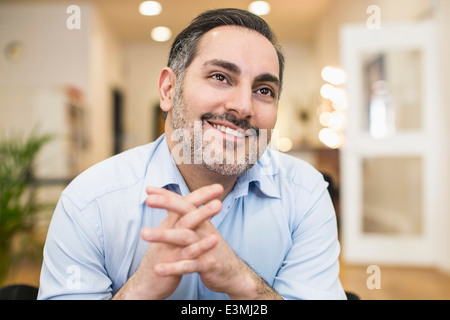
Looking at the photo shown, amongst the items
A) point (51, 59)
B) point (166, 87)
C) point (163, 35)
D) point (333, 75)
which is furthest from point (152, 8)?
point (333, 75)

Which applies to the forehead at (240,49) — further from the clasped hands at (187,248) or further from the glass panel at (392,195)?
the glass panel at (392,195)

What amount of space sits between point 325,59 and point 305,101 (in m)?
0.47

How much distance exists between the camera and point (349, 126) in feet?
8.34

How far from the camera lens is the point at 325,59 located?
4137 millimetres

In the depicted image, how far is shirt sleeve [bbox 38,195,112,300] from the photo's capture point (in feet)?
2.00

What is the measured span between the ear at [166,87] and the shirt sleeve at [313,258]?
0.29m

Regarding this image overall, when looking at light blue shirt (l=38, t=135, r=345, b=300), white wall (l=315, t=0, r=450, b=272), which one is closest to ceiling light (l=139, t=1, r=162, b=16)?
light blue shirt (l=38, t=135, r=345, b=300)

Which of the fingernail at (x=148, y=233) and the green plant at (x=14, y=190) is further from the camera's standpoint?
the green plant at (x=14, y=190)

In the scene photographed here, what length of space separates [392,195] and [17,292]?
244cm

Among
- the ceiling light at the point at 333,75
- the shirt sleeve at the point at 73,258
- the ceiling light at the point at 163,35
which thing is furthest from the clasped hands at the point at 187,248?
the ceiling light at the point at 333,75

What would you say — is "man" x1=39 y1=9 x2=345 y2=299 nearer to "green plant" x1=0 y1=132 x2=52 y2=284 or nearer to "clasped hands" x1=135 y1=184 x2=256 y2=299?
"clasped hands" x1=135 y1=184 x2=256 y2=299

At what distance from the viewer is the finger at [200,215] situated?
1.60ft

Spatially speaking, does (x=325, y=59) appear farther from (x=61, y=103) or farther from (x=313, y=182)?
(x=313, y=182)
